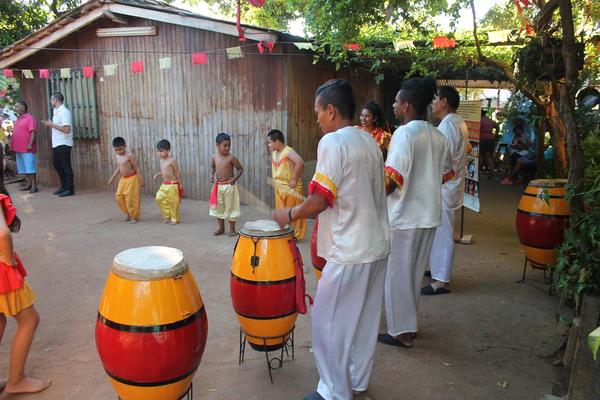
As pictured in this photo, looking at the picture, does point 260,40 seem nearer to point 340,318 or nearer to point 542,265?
point 542,265

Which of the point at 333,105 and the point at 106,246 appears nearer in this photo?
the point at 333,105

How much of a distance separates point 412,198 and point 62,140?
8.14 meters

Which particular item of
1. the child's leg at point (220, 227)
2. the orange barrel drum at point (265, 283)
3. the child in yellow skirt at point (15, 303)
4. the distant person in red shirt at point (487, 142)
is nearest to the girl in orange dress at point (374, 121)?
the child's leg at point (220, 227)

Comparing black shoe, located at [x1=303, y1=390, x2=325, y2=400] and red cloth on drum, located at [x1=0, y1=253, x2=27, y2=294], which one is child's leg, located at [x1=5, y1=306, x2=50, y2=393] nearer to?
red cloth on drum, located at [x1=0, y1=253, x2=27, y2=294]

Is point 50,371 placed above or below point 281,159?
below

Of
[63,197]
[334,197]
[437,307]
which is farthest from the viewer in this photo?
[63,197]

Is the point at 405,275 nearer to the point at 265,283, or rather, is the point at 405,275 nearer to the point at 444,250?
the point at 265,283

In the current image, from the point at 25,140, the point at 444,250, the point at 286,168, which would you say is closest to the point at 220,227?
the point at 286,168

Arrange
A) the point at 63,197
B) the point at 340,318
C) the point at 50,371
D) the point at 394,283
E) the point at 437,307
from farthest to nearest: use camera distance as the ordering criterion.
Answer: the point at 63,197, the point at 437,307, the point at 394,283, the point at 50,371, the point at 340,318

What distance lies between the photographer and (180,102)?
8516mm

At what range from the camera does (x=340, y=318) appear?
2539 millimetres

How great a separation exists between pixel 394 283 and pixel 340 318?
987mm

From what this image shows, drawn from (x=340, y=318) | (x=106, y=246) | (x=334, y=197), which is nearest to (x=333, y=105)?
(x=334, y=197)

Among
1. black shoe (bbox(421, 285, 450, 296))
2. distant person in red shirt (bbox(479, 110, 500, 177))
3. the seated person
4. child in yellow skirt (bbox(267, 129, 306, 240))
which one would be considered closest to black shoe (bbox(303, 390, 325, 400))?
black shoe (bbox(421, 285, 450, 296))
